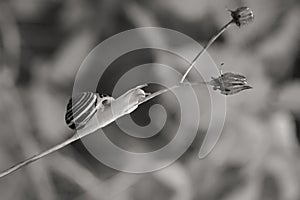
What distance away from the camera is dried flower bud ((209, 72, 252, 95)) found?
0.60 metres

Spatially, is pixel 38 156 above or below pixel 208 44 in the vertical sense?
below

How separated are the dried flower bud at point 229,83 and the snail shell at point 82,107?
0.12 metres

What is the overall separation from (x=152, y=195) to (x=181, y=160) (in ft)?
0.17

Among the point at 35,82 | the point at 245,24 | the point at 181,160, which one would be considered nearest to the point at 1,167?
the point at 35,82

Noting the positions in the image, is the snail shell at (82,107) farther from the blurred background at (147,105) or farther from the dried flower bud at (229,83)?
the dried flower bud at (229,83)

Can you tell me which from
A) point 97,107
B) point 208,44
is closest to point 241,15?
point 208,44

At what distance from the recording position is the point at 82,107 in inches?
21.7

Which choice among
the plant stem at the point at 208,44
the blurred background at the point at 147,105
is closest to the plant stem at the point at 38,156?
the blurred background at the point at 147,105

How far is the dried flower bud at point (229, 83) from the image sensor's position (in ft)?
1.98

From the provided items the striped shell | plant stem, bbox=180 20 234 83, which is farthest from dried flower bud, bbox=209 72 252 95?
the striped shell

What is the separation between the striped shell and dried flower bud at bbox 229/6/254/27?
189 millimetres

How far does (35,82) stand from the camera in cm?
57

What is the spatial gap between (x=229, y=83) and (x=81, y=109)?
0.54 feet

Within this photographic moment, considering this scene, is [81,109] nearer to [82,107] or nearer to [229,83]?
[82,107]
